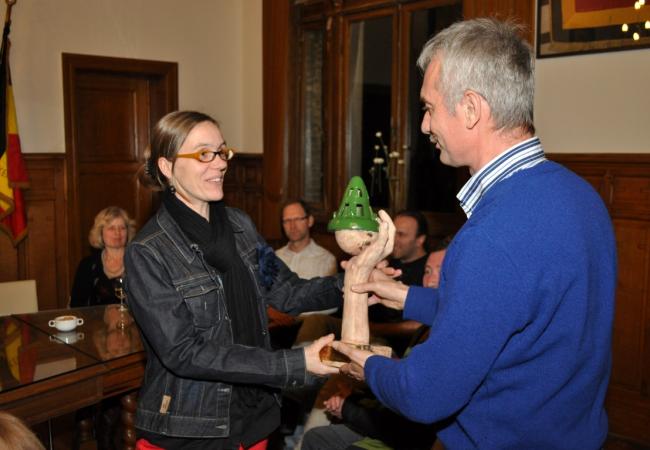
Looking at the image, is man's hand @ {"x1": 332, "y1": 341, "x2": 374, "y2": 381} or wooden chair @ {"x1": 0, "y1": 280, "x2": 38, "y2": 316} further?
wooden chair @ {"x1": 0, "y1": 280, "x2": 38, "y2": 316}

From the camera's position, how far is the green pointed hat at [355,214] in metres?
1.72

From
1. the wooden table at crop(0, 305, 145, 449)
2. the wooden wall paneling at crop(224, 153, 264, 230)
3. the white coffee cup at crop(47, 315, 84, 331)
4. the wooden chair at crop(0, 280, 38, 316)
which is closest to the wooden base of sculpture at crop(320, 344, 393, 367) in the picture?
the wooden table at crop(0, 305, 145, 449)

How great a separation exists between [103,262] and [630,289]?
2945 millimetres

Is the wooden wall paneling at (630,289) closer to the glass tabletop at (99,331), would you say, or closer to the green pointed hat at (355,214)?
the green pointed hat at (355,214)

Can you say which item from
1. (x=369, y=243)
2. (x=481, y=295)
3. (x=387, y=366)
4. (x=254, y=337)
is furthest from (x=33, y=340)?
(x=481, y=295)

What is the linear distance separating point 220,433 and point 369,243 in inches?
24.7

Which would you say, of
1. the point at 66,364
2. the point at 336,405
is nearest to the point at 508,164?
the point at 336,405

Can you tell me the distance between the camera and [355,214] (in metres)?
1.75

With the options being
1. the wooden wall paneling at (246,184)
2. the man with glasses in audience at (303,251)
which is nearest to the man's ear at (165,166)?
the man with glasses in audience at (303,251)

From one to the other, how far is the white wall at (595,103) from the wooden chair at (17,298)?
305 centimetres

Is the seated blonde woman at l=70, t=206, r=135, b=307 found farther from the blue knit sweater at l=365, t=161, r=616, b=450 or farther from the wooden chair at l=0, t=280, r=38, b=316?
the blue knit sweater at l=365, t=161, r=616, b=450

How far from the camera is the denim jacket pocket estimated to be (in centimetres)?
163

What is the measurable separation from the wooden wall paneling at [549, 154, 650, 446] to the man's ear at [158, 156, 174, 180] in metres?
2.54

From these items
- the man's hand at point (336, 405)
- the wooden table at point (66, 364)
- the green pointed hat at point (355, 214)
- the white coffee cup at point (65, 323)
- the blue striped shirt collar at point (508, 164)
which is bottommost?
the man's hand at point (336, 405)
